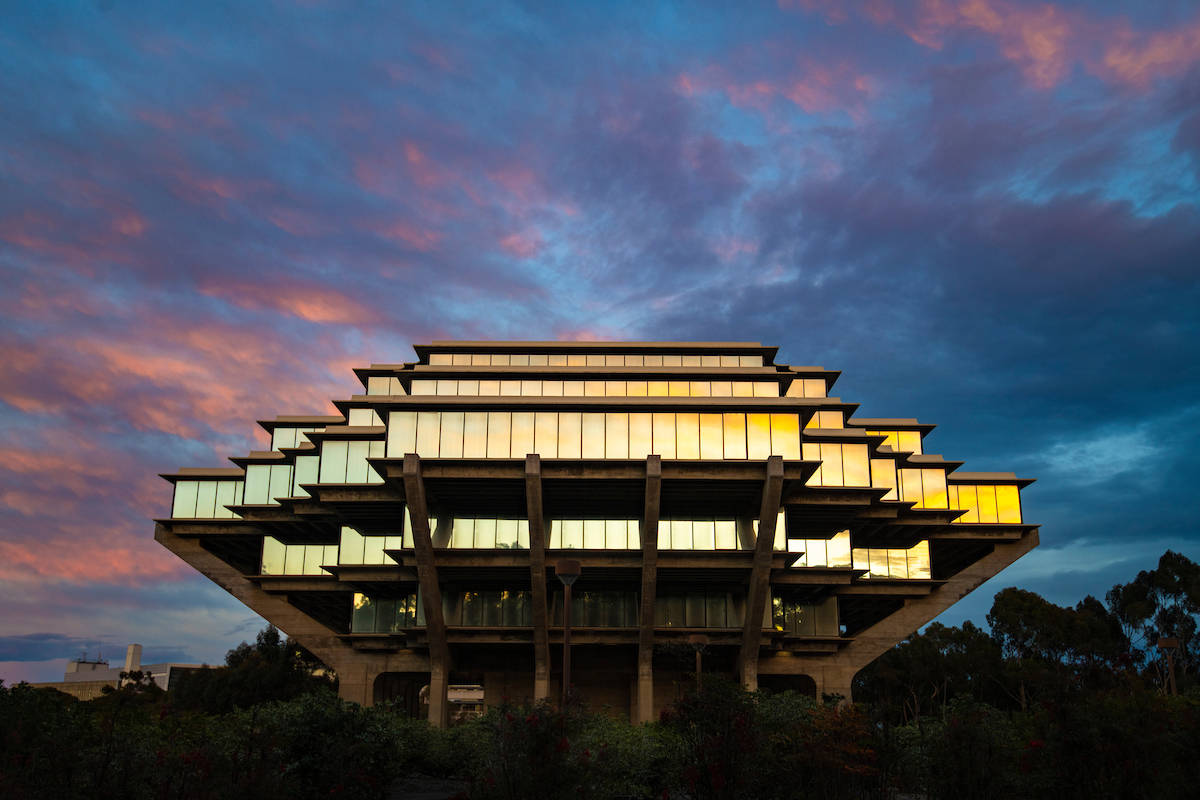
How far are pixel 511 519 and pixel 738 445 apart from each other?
41.9ft

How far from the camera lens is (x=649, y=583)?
48688 millimetres

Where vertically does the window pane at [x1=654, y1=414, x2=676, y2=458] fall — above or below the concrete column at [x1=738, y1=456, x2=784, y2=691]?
above

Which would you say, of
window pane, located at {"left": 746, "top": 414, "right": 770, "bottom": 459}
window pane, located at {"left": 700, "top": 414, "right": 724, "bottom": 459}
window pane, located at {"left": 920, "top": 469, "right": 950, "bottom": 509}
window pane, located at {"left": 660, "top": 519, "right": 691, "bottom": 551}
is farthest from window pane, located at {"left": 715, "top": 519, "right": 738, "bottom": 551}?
window pane, located at {"left": 920, "top": 469, "right": 950, "bottom": 509}

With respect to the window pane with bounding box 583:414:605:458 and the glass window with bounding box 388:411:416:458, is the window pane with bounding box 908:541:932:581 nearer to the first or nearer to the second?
the window pane with bounding box 583:414:605:458

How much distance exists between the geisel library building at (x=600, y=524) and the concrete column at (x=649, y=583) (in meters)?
0.13

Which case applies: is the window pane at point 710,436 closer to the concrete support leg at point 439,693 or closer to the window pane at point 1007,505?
the concrete support leg at point 439,693

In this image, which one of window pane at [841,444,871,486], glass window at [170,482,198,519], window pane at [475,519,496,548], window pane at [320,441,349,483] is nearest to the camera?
window pane at [475,519,496,548]

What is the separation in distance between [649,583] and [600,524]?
4.55m

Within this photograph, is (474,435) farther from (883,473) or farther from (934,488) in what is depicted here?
(934,488)

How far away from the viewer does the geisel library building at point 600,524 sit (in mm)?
48969

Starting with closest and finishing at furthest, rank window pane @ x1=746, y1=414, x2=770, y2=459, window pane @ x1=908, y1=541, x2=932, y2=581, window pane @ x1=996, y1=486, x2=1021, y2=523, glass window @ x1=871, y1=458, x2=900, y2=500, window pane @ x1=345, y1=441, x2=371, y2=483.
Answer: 1. window pane @ x1=746, y1=414, x2=770, y2=459
2. window pane @ x1=345, y1=441, x2=371, y2=483
3. glass window @ x1=871, y1=458, x2=900, y2=500
4. window pane @ x1=908, y1=541, x2=932, y2=581
5. window pane @ x1=996, y1=486, x2=1021, y2=523

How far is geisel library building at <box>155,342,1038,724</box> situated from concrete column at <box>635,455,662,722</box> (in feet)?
0.43

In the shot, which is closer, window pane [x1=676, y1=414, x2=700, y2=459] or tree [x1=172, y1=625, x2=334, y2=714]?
window pane [x1=676, y1=414, x2=700, y2=459]

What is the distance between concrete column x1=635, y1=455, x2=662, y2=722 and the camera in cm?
4675
